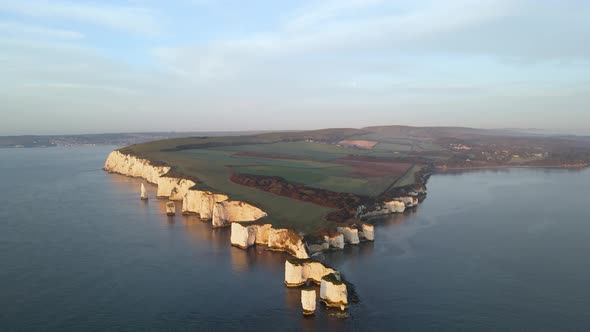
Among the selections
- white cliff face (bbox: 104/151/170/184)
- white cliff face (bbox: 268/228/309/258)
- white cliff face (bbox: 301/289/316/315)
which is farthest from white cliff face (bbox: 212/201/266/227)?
white cliff face (bbox: 104/151/170/184)

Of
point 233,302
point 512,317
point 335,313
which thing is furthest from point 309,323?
point 512,317

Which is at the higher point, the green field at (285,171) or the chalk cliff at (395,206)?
the green field at (285,171)

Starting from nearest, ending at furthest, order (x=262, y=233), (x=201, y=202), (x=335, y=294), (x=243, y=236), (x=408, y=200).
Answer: (x=335, y=294), (x=243, y=236), (x=262, y=233), (x=201, y=202), (x=408, y=200)

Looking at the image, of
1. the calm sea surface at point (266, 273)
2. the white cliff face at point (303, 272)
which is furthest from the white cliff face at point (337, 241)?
the white cliff face at point (303, 272)

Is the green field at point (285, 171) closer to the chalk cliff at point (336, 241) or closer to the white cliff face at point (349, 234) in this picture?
the white cliff face at point (349, 234)

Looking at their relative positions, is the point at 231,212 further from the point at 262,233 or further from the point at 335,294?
the point at 335,294

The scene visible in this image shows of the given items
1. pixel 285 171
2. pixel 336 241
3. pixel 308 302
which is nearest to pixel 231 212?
pixel 336 241
